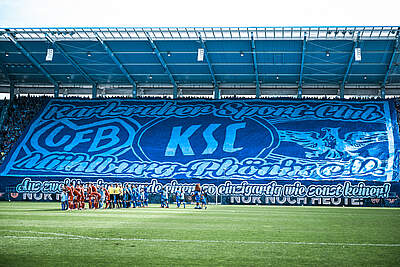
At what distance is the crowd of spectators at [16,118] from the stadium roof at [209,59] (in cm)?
264

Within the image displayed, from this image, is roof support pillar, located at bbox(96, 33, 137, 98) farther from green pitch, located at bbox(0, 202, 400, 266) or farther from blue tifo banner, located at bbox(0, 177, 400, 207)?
green pitch, located at bbox(0, 202, 400, 266)

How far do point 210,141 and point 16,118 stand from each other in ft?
69.8

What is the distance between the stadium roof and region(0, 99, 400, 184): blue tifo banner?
285cm

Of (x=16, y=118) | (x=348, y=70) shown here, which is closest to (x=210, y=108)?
(x=348, y=70)

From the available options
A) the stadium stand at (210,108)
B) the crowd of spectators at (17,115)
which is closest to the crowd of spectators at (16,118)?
the crowd of spectators at (17,115)

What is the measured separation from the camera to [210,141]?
46.5 metres

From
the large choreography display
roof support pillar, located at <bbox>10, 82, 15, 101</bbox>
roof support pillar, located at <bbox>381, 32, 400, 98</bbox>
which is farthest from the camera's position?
roof support pillar, located at <bbox>10, 82, 15, 101</bbox>

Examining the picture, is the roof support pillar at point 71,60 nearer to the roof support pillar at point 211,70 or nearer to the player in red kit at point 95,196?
the roof support pillar at point 211,70

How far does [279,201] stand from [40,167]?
69.7 feet

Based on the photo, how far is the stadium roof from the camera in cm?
4334

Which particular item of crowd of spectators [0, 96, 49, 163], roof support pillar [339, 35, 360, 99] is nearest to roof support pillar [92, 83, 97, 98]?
crowd of spectators [0, 96, 49, 163]

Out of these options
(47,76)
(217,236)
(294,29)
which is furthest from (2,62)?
(217,236)

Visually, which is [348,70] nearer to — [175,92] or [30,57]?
[175,92]

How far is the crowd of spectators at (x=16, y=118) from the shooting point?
4884cm
